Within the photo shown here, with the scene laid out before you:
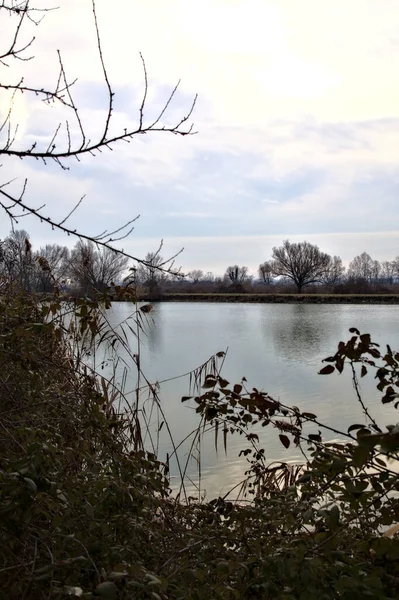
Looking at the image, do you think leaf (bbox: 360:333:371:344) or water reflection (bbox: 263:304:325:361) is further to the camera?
water reflection (bbox: 263:304:325:361)

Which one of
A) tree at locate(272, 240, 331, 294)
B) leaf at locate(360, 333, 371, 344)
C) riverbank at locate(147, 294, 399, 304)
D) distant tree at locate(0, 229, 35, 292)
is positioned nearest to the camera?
leaf at locate(360, 333, 371, 344)

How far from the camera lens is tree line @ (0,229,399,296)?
9.36 ft

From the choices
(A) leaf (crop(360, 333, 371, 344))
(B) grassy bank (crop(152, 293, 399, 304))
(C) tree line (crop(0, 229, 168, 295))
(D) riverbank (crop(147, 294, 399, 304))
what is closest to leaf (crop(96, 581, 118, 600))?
(A) leaf (crop(360, 333, 371, 344))

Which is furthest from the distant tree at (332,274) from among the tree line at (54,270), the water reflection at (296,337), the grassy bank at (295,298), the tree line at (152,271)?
the tree line at (54,270)

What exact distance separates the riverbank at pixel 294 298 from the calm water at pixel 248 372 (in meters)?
19.8

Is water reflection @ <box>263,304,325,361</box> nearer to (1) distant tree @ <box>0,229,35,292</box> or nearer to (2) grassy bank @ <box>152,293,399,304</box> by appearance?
(1) distant tree @ <box>0,229,35,292</box>

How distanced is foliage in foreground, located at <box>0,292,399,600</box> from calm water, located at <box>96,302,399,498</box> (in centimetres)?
140

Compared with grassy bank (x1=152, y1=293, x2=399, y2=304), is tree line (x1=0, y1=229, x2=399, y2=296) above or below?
above

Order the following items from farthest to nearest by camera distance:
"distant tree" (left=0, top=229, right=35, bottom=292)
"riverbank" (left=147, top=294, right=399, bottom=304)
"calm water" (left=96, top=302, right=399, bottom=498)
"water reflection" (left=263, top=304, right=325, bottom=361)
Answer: "riverbank" (left=147, top=294, right=399, bottom=304), "water reflection" (left=263, top=304, right=325, bottom=361), "calm water" (left=96, top=302, right=399, bottom=498), "distant tree" (left=0, top=229, right=35, bottom=292)

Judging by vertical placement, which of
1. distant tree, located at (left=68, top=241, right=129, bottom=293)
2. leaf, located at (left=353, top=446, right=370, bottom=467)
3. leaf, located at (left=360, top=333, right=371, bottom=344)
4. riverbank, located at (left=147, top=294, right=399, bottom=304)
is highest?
distant tree, located at (left=68, top=241, right=129, bottom=293)

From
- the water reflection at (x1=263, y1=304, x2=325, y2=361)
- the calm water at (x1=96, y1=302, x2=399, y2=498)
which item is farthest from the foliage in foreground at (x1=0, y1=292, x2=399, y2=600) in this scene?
the water reflection at (x1=263, y1=304, x2=325, y2=361)

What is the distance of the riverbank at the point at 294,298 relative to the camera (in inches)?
1483

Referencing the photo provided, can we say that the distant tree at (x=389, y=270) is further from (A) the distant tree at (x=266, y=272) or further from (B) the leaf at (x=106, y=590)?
(B) the leaf at (x=106, y=590)

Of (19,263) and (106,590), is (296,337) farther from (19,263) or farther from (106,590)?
(106,590)
